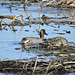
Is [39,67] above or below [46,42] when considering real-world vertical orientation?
above

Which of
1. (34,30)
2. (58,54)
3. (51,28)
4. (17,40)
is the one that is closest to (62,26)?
(51,28)

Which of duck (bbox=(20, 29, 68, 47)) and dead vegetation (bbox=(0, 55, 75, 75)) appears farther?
duck (bbox=(20, 29, 68, 47))

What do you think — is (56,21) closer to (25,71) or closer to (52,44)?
(52,44)

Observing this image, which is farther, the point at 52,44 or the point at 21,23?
the point at 21,23

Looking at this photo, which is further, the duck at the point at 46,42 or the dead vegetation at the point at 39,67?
the duck at the point at 46,42

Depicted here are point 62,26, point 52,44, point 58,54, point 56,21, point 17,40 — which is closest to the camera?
point 58,54

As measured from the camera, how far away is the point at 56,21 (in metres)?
18.7

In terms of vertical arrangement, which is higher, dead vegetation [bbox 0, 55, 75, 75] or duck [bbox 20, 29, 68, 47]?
dead vegetation [bbox 0, 55, 75, 75]

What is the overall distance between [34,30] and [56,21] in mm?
3285

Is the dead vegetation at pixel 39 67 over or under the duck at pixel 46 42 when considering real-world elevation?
over

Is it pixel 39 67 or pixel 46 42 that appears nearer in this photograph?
pixel 39 67

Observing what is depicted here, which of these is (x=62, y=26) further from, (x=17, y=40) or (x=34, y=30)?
(x=17, y=40)

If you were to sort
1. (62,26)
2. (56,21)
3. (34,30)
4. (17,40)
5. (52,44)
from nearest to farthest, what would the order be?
(52,44) → (17,40) → (34,30) → (62,26) → (56,21)

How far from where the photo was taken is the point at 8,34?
14.6 metres
